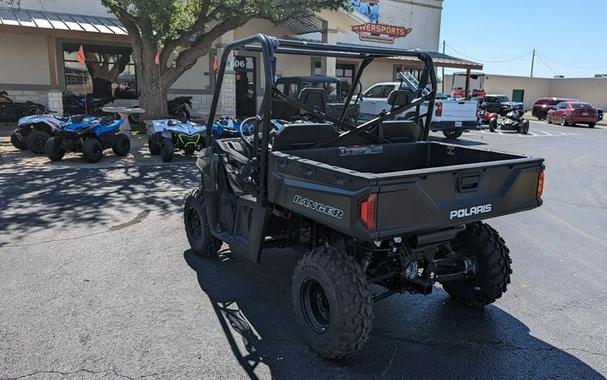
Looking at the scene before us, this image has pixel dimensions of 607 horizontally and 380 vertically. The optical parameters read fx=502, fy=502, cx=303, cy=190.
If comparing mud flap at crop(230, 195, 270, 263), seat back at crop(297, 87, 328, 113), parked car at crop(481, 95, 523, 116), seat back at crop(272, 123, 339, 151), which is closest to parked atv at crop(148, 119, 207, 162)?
seat back at crop(297, 87, 328, 113)

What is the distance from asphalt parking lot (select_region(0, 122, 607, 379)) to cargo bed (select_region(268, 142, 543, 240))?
0.93 metres

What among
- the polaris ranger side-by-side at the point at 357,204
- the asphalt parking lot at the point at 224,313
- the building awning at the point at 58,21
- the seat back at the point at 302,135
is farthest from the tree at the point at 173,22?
the seat back at the point at 302,135

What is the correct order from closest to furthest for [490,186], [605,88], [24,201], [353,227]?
[353,227] → [490,186] → [24,201] → [605,88]

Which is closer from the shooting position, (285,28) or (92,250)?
(92,250)

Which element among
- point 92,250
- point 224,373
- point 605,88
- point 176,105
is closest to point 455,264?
point 224,373

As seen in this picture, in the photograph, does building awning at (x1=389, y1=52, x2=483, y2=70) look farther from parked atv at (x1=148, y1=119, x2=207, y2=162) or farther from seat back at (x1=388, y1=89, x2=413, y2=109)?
seat back at (x1=388, y1=89, x2=413, y2=109)

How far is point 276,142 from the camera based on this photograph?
3816mm

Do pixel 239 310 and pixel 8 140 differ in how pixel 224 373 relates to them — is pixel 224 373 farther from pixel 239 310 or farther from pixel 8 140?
pixel 8 140

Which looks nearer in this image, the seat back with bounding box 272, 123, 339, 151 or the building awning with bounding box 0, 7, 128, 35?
the seat back with bounding box 272, 123, 339, 151

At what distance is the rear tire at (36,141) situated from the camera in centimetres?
1109

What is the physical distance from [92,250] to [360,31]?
→ 21772 millimetres

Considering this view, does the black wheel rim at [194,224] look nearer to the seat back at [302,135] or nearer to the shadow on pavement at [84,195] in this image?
the shadow on pavement at [84,195]

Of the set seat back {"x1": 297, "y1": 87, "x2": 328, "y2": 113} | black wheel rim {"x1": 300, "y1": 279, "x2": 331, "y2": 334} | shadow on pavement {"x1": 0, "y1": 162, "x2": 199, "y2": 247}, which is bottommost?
shadow on pavement {"x1": 0, "y1": 162, "x2": 199, "y2": 247}

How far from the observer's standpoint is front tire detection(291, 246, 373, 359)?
304cm
